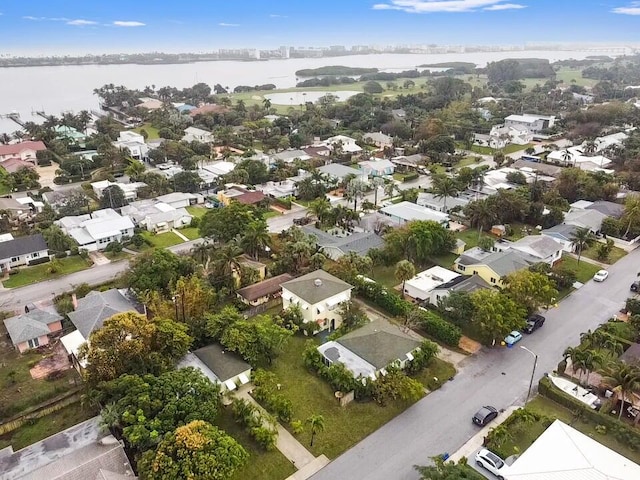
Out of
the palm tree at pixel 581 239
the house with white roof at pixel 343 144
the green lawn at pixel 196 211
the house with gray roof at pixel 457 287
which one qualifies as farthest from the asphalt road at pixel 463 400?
the house with white roof at pixel 343 144

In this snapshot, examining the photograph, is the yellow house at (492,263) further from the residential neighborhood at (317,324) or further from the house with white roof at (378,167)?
the house with white roof at (378,167)

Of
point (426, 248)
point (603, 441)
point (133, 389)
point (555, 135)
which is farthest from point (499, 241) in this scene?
point (555, 135)

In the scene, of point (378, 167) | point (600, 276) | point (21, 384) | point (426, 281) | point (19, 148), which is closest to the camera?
point (21, 384)

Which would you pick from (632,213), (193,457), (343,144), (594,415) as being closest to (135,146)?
(343,144)

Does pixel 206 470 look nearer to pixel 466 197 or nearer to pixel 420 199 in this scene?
pixel 420 199

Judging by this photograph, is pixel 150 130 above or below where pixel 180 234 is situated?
above

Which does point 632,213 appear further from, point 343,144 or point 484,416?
point 343,144
